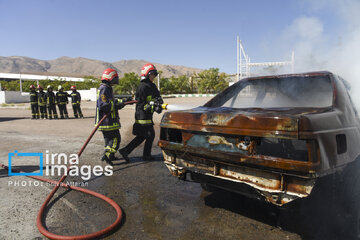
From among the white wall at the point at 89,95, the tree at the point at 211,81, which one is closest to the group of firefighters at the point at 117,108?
the white wall at the point at 89,95

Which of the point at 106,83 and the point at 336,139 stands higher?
the point at 106,83

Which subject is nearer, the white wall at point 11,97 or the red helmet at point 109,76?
the red helmet at point 109,76

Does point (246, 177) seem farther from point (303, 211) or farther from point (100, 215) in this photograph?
point (100, 215)

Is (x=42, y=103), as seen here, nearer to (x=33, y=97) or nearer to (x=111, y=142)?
(x=33, y=97)

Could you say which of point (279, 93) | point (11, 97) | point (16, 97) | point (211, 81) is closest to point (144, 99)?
point (279, 93)

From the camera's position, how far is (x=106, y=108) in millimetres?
4254

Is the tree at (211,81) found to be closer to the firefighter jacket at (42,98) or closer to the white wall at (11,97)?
the white wall at (11,97)

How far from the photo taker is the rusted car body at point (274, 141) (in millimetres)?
1886

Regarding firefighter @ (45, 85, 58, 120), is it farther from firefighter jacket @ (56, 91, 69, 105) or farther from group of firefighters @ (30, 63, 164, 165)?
group of firefighters @ (30, 63, 164, 165)

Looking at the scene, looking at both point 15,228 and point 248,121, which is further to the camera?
point 15,228

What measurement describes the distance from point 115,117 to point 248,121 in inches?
112

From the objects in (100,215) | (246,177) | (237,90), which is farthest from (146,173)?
(246,177)

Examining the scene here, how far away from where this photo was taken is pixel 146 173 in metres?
4.21

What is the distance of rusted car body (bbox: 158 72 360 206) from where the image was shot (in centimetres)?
189
